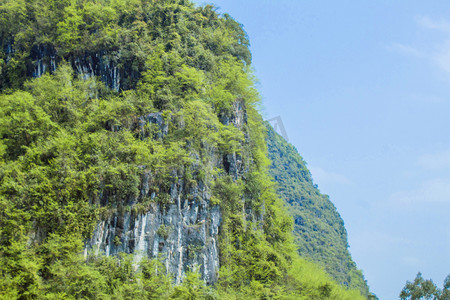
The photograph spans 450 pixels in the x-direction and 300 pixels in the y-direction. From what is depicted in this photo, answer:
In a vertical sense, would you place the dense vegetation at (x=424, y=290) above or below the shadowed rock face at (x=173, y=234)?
below

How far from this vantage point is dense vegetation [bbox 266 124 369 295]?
6047 centimetres

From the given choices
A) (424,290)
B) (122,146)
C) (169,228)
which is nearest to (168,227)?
(169,228)

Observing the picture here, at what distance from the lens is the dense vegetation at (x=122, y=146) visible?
20.3 meters

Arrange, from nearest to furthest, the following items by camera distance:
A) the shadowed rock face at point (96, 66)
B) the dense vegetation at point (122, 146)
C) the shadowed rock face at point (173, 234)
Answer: the dense vegetation at point (122, 146)
the shadowed rock face at point (173, 234)
the shadowed rock face at point (96, 66)

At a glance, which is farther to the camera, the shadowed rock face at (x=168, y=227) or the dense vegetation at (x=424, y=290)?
the dense vegetation at (x=424, y=290)

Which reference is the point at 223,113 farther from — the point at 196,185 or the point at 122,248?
the point at 122,248

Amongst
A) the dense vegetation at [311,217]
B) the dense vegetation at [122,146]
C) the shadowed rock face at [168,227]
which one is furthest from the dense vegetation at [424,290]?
the dense vegetation at [311,217]

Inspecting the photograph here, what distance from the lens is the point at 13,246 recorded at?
63.8 feet

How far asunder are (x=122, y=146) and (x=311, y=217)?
55169 millimetres

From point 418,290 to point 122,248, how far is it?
22.7m

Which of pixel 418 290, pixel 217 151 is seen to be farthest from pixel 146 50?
pixel 418 290

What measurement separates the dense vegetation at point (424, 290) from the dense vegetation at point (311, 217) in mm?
21662

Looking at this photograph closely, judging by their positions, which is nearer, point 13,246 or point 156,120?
point 13,246

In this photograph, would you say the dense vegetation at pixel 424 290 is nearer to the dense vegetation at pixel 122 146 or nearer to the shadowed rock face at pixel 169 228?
the dense vegetation at pixel 122 146
